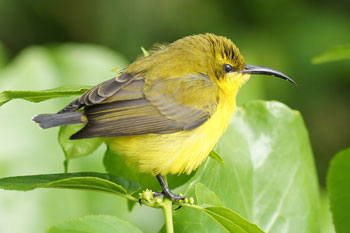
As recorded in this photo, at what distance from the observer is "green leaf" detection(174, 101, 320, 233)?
7.74ft

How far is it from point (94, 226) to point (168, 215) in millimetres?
308

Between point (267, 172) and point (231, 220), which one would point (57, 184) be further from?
point (267, 172)

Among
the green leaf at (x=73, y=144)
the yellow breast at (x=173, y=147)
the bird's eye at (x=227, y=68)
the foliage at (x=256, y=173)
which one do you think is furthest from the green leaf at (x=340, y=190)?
the bird's eye at (x=227, y=68)

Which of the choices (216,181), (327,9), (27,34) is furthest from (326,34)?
(216,181)

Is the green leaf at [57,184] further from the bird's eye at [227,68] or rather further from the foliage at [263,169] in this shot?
the bird's eye at [227,68]

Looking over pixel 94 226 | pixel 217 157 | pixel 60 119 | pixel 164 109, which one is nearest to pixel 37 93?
pixel 94 226

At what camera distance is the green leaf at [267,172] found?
2359 millimetres

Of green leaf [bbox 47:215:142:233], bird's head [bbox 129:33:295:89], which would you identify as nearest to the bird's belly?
bird's head [bbox 129:33:295:89]

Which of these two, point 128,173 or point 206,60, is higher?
point 206,60

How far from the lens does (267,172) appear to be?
8.09 feet

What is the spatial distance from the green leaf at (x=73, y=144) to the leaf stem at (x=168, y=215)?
1.64 feet

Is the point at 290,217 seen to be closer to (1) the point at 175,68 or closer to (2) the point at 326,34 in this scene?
(1) the point at 175,68

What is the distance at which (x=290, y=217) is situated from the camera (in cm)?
240

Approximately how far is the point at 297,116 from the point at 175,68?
30.9 inches
